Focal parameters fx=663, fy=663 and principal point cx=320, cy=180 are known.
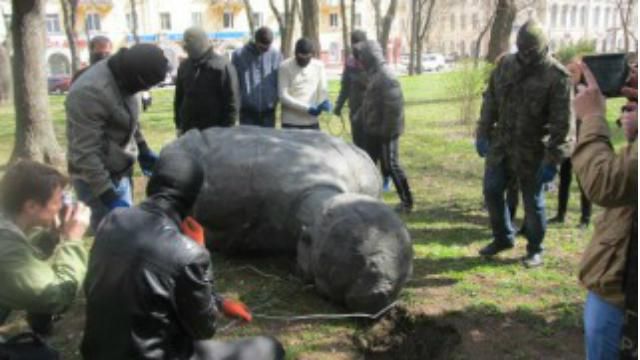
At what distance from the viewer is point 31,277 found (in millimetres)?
2666

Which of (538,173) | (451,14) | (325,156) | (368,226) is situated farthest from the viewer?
(451,14)

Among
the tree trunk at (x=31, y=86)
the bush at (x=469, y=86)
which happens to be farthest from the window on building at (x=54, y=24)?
the tree trunk at (x=31, y=86)

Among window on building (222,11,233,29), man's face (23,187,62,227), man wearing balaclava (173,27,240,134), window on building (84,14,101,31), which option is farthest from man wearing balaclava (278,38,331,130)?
window on building (222,11,233,29)

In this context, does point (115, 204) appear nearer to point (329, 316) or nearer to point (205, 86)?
point (329, 316)

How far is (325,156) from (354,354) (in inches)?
77.0

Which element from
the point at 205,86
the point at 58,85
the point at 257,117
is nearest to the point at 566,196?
the point at 257,117

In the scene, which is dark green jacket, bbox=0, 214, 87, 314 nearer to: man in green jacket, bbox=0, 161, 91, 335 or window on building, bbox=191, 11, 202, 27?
man in green jacket, bbox=0, 161, 91, 335

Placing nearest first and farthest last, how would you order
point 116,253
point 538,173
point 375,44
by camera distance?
point 116,253 < point 538,173 < point 375,44

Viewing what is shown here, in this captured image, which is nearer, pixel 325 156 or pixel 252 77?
pixel 325 156

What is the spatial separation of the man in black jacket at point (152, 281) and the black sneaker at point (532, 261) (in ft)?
11.0

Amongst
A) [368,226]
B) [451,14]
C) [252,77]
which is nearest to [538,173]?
[368,226]

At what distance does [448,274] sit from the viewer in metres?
5.20

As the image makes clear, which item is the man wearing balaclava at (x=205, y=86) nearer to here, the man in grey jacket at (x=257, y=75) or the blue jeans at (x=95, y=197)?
the man in grey jacket at (x=257, y=75)

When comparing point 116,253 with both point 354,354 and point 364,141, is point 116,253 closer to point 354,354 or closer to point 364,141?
point 354,354
